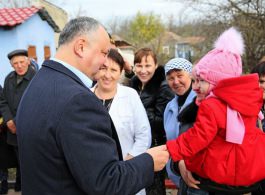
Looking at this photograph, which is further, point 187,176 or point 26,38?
point 26,38

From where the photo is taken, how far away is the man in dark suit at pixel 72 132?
1.47m

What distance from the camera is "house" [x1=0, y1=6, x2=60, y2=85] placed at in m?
11.8

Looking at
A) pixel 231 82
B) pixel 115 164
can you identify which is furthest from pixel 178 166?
pixel 115 164

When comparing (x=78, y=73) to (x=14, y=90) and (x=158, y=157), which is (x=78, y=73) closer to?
(x=158, y=157)

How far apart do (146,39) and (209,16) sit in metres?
32.1

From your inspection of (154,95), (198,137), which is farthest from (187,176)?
(154,95)

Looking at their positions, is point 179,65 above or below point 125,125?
above

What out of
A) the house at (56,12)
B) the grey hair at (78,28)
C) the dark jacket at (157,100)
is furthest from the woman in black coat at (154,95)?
the house at (56,12)

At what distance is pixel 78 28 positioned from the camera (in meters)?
1.67

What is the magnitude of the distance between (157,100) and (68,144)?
2.24 meters

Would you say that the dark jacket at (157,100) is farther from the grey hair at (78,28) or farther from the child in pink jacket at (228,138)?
the grey hair at (78,28)

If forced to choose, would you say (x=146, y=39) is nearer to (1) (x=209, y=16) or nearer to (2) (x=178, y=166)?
(1) (x=209, y=16)

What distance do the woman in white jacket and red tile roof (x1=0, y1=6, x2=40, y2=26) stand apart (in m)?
9.51

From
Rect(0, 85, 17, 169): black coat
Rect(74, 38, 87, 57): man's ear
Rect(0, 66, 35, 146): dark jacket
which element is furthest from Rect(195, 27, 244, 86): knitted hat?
Rect(0, 85, 17, 169): black coat
